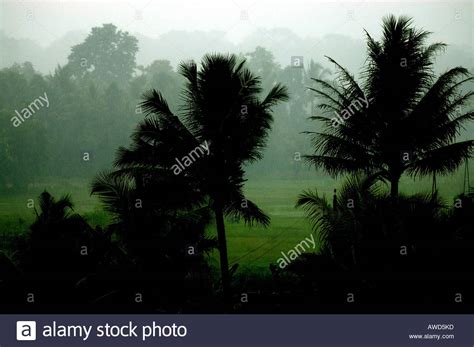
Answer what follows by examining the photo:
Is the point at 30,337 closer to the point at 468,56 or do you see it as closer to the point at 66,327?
the point at 66,327

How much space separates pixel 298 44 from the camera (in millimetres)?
41875

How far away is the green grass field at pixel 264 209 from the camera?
23.5 meters

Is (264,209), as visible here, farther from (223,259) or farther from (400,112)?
(223,259)

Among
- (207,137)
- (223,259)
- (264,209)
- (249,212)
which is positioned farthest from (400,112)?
(264,209)

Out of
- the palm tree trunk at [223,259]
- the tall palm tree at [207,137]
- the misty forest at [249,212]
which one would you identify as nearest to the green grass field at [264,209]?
the misty forest at [249,212]

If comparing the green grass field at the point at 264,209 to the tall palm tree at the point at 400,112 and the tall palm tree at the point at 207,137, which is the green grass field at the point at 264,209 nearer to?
the tall palm tree at the point at 400,112

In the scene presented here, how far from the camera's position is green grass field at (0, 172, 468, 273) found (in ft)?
77.0

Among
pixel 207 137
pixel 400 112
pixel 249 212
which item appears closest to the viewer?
pixel 207 137

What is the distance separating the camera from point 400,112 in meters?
13.4

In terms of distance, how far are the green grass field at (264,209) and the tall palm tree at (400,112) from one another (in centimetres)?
970

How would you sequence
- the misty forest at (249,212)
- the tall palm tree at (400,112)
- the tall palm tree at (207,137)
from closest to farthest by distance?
the misty forest at (249,212), the tall palm tree at (207,137), the tall palm tree at (400,112)

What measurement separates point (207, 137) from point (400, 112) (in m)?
4.76

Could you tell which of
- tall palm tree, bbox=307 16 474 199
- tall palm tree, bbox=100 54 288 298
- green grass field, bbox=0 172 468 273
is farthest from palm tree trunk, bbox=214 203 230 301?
green grass field, bbox=0 172 468 273

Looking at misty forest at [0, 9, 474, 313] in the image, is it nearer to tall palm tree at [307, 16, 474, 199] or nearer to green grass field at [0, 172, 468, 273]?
tall palm tree at [307, 16, 474, 199]
